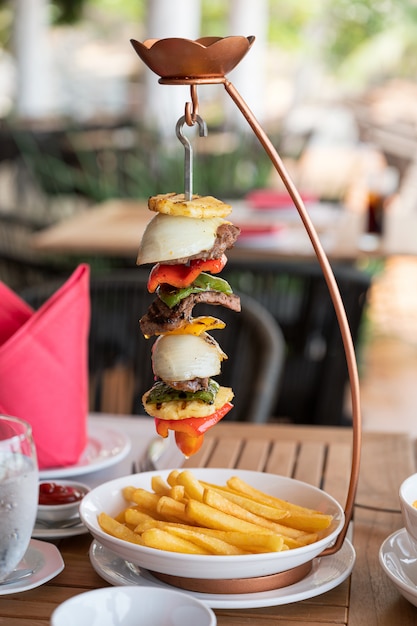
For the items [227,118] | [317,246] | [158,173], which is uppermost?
[317,246]

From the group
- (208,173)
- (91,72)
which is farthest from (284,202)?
(91,72)

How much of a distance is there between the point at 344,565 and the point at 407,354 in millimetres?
4008

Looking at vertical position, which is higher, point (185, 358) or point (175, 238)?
point (175, 238)

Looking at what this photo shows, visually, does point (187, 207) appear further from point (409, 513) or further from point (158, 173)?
point (158, 173)

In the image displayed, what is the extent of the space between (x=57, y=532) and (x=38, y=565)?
0.09m

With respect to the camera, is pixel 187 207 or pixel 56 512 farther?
pixel 56 512

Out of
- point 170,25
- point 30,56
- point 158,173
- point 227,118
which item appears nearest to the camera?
point 158,173

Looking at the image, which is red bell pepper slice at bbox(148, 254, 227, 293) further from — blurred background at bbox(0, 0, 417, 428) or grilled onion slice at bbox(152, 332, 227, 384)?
blurred background at bbox(0, 0, 417, 428)

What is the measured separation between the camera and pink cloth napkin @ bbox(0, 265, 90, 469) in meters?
1.17

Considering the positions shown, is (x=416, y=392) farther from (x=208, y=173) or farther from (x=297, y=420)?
(x=297, y=420)

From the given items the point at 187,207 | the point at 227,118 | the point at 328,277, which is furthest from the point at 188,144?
the point at 227,118

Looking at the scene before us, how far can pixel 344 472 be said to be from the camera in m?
1.27

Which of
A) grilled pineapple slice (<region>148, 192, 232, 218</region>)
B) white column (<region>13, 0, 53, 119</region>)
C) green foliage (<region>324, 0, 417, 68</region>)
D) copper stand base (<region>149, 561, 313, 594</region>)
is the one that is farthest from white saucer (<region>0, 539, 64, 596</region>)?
green foliage (<region>324, 0, 417, 68</region>)

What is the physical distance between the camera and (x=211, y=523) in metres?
0.88
